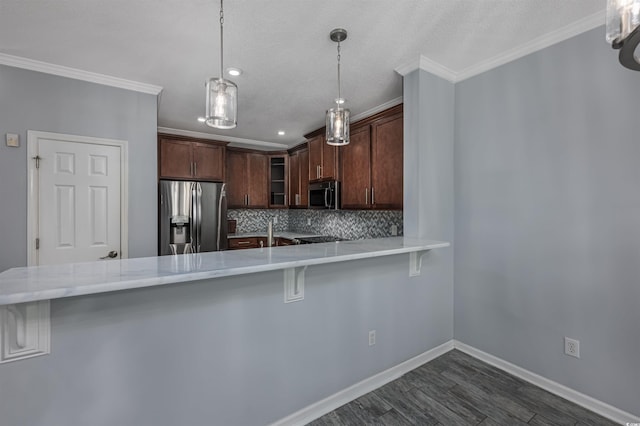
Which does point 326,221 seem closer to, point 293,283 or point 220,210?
point 220,210

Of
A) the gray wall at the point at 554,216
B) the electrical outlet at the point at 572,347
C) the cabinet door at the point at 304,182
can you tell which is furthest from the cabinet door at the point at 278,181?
the electrical outlet at the point at 572,347

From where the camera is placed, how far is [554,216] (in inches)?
86.4

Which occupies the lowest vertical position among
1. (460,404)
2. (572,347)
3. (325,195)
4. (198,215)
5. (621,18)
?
(460,404)

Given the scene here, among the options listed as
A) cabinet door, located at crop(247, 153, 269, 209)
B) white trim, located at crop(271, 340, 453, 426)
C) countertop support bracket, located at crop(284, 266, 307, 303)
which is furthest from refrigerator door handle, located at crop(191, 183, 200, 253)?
white trim, located at crop(271, 340, 453, 426)

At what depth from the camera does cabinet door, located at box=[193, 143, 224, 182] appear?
Answer: 174 inches

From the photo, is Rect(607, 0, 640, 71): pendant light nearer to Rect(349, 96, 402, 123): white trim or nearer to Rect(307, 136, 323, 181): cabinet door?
Rect(349, 96, 402, 123): white trim

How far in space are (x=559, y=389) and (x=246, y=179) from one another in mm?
4793

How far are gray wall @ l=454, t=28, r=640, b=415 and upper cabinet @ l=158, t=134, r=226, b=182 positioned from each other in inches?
136

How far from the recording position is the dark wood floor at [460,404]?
1.90 metres

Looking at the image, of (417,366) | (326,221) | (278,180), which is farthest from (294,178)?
(417,366)

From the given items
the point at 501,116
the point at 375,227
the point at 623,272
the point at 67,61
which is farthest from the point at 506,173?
the point at 67,61

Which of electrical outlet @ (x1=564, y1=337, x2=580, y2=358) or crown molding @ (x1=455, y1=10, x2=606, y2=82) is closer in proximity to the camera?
crown molding @ (x1=455, y1=10, x2=606, y2=82)

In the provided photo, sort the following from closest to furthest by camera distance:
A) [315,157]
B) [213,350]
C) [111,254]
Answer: [213,350] → [111,254] → [315,157]

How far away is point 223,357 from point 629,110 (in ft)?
9.60
